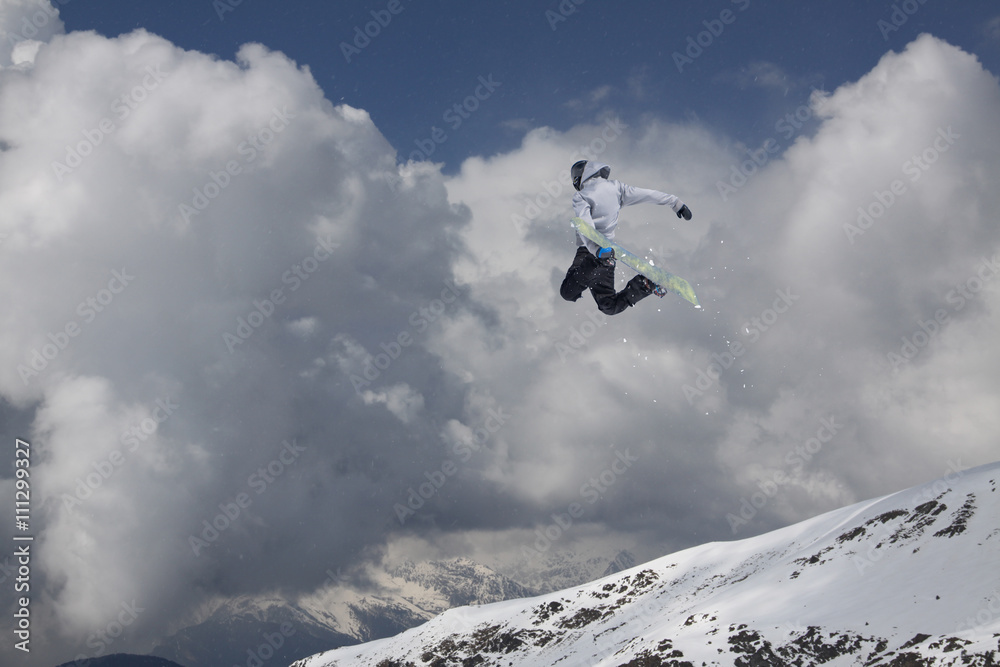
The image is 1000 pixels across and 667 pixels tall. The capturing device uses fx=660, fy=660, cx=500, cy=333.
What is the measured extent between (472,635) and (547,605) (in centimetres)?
1260

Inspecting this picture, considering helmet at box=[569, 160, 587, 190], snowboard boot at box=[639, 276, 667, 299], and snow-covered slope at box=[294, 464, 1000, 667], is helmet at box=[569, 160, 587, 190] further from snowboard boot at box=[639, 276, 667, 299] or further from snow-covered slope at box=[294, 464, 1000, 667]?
snow-covered slope at box=[294, 464, 1000, 667]

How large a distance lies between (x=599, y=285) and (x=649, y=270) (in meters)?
1.26

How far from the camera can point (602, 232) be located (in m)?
15.1

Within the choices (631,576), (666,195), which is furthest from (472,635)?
(666,195)

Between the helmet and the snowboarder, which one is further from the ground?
the helmet

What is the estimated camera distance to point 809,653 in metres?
38.8

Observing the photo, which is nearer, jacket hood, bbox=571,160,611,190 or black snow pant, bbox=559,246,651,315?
jacket hood, bbox=571,160,611,190

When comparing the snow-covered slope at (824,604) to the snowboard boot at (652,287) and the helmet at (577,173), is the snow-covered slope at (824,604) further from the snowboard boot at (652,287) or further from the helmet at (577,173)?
the helmet at (577,173)

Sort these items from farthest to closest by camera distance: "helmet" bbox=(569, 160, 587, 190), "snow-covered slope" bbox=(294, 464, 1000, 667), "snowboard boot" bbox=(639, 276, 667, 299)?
"snow-covered slope" bbox=(294, 464, 1000, 667), "snowboard boot" bbox=(639, 276, 667, 299), "helmet" bbox=(569, 160, 587, 190)

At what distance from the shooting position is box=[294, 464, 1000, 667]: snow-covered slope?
34781 mm

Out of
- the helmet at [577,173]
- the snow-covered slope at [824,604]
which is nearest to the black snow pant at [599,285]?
the helmet at [577,173]

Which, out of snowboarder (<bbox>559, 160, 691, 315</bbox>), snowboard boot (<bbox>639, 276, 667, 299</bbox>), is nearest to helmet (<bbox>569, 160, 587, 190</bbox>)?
snowboarder (<bbox>559, 160, 691, 315</bbox>)

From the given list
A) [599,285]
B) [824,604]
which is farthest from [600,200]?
[824,604]

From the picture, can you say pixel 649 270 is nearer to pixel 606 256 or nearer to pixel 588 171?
pixel 606 256
